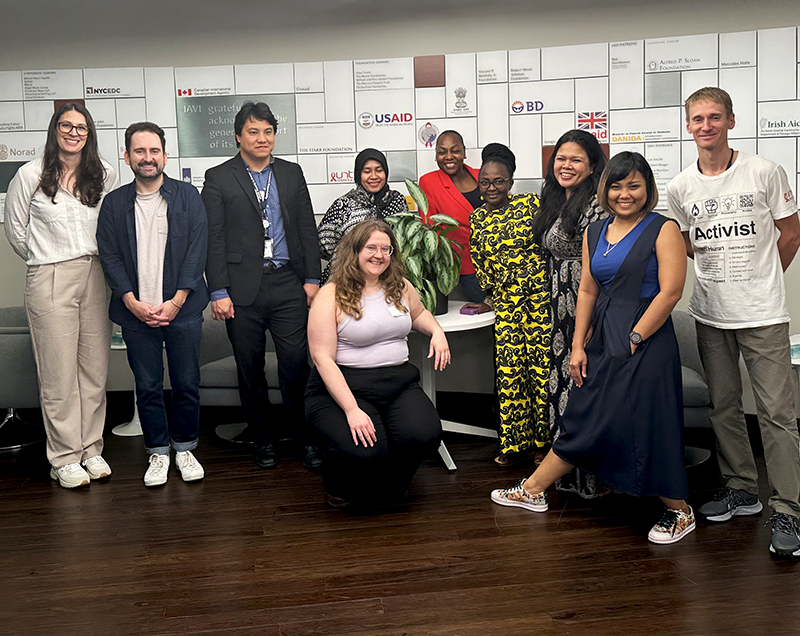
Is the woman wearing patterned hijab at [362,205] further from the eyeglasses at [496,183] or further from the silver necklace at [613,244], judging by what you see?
the silver necklace at [613,244]

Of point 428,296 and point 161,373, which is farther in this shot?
point 428,296

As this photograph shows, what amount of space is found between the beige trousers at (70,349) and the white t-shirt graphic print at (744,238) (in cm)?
269

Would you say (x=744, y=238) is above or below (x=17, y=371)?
above

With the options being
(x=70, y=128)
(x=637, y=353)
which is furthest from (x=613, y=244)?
(x=70, y=128)

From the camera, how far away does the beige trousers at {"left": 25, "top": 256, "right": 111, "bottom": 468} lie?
340 cm

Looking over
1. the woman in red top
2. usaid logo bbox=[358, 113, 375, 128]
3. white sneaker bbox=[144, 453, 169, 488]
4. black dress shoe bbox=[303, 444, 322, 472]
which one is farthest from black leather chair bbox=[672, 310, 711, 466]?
white sneaker bbox=[144, 453, 169, 488]

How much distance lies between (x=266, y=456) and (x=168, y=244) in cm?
116

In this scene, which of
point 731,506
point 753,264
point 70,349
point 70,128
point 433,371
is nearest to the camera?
point 753,264

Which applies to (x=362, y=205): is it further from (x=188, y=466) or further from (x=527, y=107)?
(x=188, y=466)

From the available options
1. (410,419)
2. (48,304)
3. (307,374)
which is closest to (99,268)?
(48,304)

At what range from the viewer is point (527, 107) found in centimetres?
455

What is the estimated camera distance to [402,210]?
3920mm

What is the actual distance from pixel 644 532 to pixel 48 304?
2.75 metres

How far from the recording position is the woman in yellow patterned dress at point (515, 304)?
347 cm
